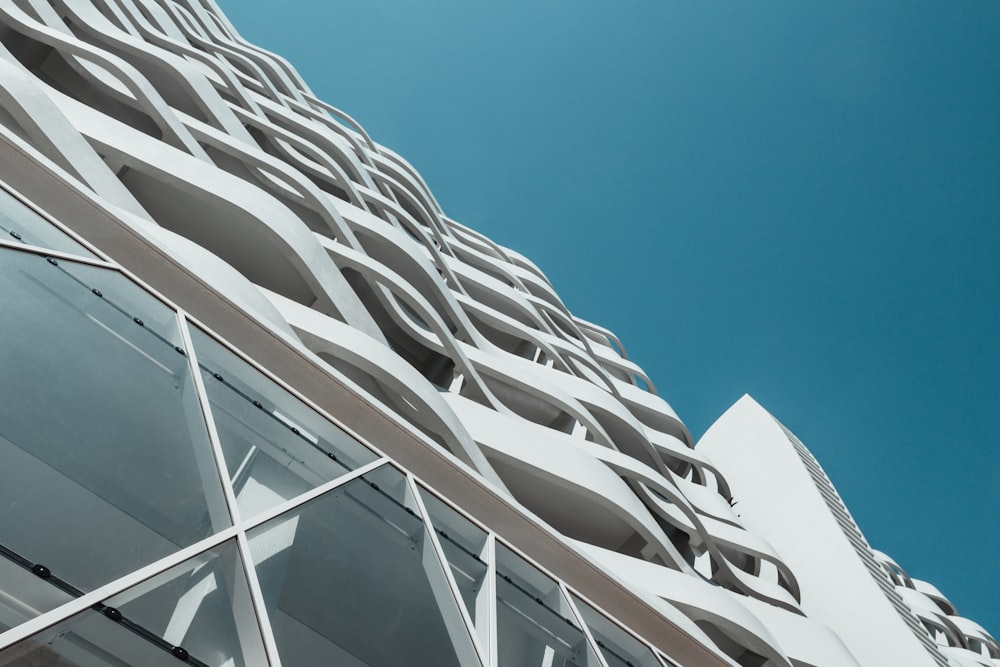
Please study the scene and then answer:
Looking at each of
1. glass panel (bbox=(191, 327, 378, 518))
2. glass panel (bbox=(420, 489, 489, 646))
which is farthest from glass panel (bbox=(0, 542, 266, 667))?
glass panel (bbox=(420, 489, 489, 646))

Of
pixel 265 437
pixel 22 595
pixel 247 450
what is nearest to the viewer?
pixel 22 595

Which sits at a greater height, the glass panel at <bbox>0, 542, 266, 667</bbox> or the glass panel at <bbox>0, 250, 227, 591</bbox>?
the glass panel at <bbox>0, 250, 227, 591</bbox>

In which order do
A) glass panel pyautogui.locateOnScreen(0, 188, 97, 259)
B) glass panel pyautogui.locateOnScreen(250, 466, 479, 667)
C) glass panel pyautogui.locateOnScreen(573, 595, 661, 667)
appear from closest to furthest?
glass panel pyautogui.locateOnScreen(250, 466, 479, 667)
glass panel pyautogui.locateOnScreen(0, 188, 97, 259)
glass panel pyautogui.locateOnScreen(573, 595, 661, 667)

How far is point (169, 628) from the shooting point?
441cm

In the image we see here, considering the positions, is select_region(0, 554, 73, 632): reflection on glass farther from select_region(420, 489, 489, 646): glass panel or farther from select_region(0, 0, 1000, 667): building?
select_region(420, 489, 489, 646): glass panel

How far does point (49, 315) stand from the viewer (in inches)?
228

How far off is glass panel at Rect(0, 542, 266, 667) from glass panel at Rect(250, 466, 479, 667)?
0.24 meters

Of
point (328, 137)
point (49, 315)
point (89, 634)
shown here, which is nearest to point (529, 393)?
point (328, 137)

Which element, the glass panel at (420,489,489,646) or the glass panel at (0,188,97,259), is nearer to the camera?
the glass panel at (0,188,97,259)

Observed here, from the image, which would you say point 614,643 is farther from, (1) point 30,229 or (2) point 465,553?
(1) point 30,229

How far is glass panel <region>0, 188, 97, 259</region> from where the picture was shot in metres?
6.32

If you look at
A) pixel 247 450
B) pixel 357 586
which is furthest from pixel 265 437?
pixel 357 586

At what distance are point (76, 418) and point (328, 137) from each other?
795 inches

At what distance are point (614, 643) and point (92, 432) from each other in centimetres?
528
